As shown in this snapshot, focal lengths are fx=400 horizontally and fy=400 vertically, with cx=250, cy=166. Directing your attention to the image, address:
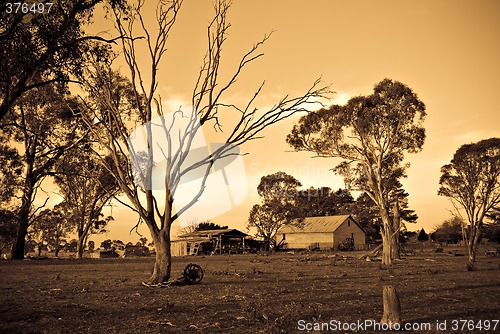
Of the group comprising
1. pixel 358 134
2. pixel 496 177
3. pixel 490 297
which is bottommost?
pixel 490 297

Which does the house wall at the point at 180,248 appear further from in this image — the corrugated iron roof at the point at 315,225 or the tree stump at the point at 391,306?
the tree stump at the point at 391,306

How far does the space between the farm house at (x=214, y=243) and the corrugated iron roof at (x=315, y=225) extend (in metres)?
11.5

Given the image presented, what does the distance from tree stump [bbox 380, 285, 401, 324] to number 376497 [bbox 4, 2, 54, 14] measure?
1203 centimetres

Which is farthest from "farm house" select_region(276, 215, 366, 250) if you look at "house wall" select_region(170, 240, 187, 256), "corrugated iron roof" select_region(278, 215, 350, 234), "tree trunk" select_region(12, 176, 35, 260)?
"tree trunk" select_region(12, 176, 35, 260)

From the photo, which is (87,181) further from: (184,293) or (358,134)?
(184,293)

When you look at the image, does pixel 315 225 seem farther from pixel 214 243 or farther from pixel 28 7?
pixel 28 7

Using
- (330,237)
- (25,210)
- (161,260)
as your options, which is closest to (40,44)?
(161,260)

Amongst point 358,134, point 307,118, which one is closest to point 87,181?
point 307,118

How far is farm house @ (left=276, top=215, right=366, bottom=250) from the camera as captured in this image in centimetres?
6606

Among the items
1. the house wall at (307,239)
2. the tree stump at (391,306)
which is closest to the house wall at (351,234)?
the house wall at (307,239)

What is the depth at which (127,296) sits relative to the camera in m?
14.3

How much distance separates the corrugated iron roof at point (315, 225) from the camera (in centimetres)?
6738

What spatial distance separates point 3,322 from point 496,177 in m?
38.5

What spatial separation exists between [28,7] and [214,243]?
55.0m
